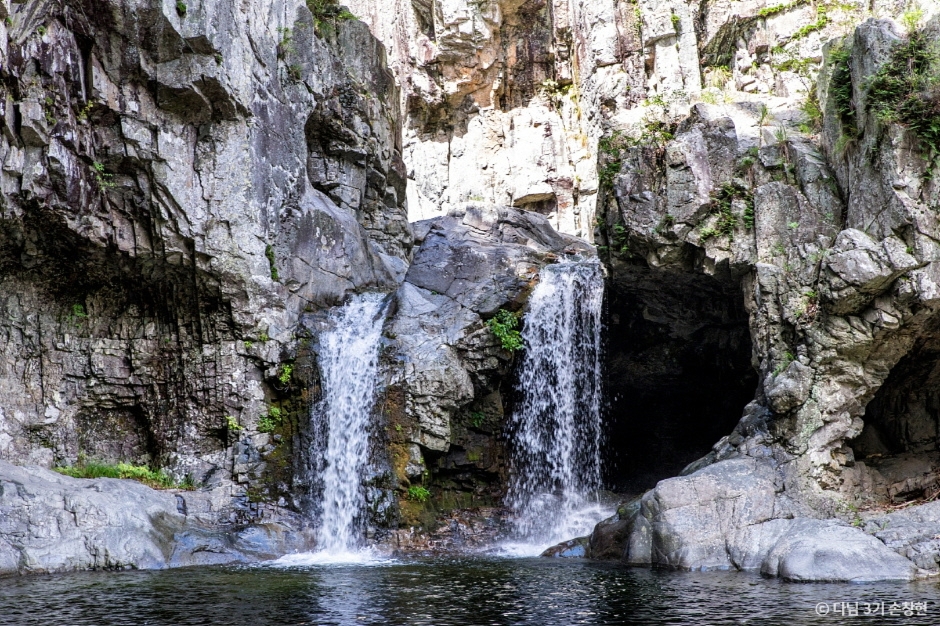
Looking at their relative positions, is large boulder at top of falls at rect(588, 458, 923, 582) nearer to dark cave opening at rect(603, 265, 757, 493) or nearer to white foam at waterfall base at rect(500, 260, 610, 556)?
white foam at waterfall base at rect(500, 260, 610, 556)

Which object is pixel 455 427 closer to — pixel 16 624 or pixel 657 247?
pixel 657 247

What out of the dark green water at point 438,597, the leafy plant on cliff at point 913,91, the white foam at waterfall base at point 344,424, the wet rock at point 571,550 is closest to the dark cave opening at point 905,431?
the leafy plant on cliff at point 913,91

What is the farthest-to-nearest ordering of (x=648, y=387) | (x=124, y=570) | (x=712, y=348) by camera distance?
(x=648, y=387) < (x=712, y=348) < (x=124, y=570)

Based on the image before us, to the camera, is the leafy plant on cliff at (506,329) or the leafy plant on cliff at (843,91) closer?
the leafy plant on cliff at (843,91)

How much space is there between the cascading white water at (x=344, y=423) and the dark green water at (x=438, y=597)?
3.99m

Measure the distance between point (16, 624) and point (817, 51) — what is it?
2536 centimetres

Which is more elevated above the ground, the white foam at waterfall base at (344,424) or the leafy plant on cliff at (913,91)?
the leafy plant on cliff at (913,91)

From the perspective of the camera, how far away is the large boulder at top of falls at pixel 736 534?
33.5 ft

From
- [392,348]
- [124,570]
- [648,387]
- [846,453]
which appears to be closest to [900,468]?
[846,453]

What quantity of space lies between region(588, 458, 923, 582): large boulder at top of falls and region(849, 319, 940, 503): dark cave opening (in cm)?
289

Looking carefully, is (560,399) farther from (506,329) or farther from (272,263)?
(272,263)

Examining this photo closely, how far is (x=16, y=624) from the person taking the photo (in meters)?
7.64

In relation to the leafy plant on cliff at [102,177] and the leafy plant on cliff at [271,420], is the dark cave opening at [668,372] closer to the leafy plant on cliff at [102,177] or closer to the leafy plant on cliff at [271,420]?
the leafy plant on cliff at [271,420]

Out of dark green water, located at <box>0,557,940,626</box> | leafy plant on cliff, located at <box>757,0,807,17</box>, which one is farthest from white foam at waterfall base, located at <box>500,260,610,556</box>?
leafy plant on cliff, located at <box>757,0,807,17</box>
